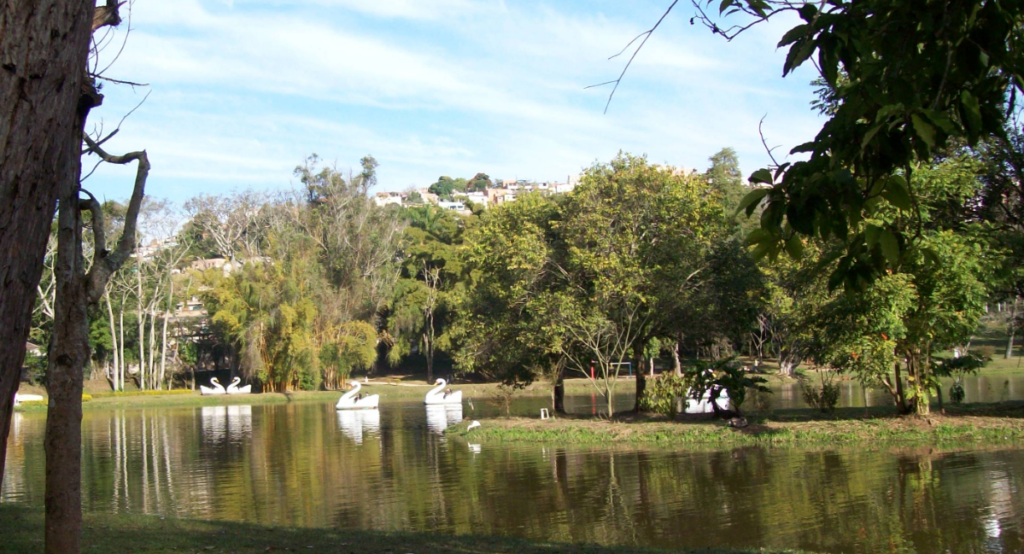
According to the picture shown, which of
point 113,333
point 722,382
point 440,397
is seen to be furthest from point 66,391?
point 113,333

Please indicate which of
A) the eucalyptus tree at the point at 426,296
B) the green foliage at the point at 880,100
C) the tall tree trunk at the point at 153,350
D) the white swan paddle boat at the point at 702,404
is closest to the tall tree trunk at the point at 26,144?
the green foliage at the point at 880,100

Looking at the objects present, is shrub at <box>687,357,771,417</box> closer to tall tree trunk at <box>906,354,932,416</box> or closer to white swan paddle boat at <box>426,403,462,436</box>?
tall tree trunk at <box>906,354,932,416</box>

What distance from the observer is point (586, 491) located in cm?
1365

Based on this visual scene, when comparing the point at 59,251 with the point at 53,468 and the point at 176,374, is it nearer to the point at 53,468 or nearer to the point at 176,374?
the point at 53,468

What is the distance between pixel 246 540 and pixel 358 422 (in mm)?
20581

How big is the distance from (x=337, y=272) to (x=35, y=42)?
53.3 metres

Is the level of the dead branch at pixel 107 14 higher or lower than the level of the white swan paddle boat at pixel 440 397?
higher

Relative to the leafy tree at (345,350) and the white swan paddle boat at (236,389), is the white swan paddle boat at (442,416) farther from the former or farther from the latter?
the white swan paddle boat at (236,389)

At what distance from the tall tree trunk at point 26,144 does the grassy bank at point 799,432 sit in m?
17.0

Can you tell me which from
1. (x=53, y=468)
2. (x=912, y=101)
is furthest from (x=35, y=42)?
(x=53, y=468)

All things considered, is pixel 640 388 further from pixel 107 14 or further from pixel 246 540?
pixel 107 14

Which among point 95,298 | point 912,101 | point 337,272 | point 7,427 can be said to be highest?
point 337,272

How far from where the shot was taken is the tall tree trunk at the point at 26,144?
8.91 ft

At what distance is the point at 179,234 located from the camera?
175 ft
